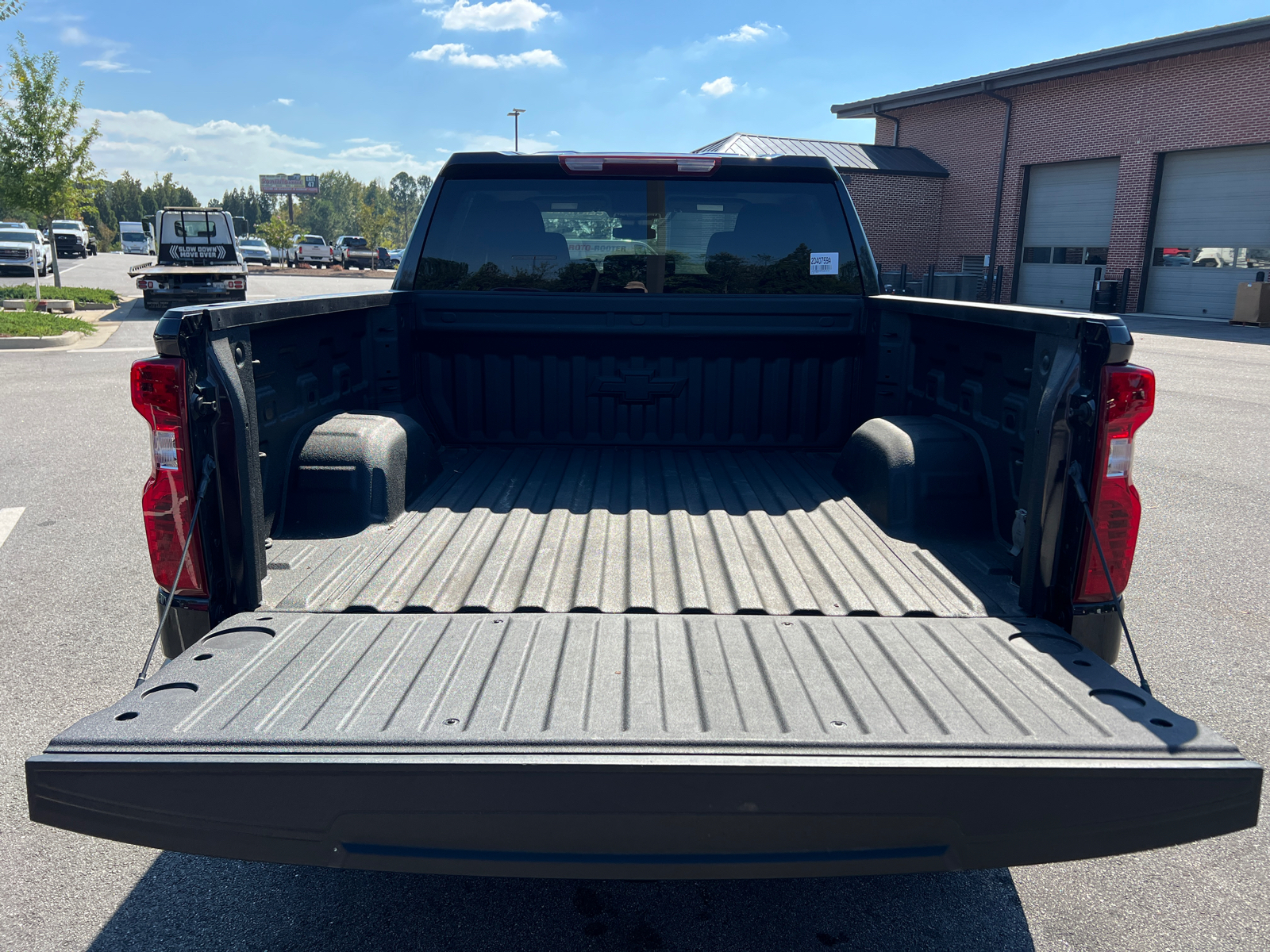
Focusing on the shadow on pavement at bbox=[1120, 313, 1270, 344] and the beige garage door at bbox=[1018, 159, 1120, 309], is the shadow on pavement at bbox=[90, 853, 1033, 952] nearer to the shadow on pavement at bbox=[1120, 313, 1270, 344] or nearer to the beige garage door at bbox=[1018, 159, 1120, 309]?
the shadow on pavement at bbox=[1120, 313, 1270, 344]

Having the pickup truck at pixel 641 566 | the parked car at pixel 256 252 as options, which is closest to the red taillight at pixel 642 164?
the pickup truck at pixel 641 566

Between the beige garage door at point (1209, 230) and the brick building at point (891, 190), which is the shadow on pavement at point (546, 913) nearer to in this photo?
the beige garage door at point (1209, 230)

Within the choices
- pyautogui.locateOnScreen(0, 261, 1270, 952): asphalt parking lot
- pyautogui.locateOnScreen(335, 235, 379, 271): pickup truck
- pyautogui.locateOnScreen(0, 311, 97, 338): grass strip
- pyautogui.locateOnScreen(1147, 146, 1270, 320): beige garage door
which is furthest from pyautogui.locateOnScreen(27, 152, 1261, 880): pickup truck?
pyautogui.locateOnScreen(335, 235, 379, 271): pickup truck

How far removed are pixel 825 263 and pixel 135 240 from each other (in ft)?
223

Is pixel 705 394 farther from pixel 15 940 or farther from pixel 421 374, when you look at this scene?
pixel 15 940

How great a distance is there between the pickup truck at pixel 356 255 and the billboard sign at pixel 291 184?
63861mm

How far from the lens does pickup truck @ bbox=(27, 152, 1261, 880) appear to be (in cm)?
181

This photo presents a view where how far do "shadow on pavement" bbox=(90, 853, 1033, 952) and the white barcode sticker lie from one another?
2.65 metres

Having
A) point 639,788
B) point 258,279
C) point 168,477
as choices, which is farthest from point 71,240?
point 639,788

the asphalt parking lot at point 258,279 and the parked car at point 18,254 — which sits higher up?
the parked car at point 18,254

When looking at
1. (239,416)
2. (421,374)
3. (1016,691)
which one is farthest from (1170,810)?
(421,374)

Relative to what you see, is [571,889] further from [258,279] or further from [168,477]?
[258,279]

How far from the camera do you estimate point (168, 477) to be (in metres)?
2.45

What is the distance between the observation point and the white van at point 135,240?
59531mm
